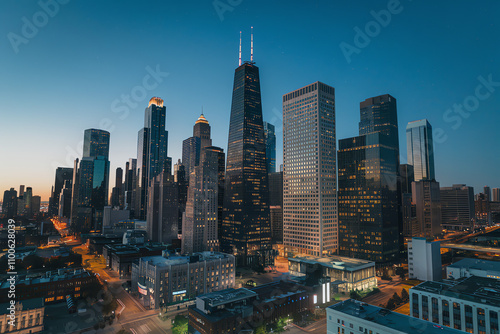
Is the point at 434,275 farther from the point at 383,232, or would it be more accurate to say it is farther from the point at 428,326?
the point at 428,326

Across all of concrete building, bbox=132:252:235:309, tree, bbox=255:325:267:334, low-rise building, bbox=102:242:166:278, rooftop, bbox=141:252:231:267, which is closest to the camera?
tree, bbox=255:325:267:334

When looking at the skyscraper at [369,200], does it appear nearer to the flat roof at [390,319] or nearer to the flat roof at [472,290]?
the flat roof at [472,290]

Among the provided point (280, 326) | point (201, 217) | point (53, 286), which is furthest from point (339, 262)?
point (53, 286)

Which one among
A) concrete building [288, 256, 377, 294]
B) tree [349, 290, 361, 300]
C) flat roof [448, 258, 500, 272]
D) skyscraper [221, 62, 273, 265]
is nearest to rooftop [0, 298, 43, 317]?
concrete building [288, 256, 377, 294]

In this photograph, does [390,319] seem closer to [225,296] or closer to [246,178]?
[225,296]

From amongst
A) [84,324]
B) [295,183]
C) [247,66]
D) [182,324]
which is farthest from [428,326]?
[247,66]

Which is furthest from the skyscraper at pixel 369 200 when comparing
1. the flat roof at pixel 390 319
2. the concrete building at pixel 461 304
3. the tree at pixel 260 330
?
the tree at pixel 260 330

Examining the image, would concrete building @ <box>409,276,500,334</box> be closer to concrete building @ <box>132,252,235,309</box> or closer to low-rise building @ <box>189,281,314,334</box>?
low-rise building @ <box>189,281,314,334</box>

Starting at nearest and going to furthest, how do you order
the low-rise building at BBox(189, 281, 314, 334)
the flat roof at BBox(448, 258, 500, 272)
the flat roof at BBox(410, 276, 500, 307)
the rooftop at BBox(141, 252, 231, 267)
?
the flat roof at BBox(410, 276, 500, 307) < the low-rise building at BBox(189, 281, 314, 334) < the rooftop at BBox(141, 252, 231, 267) < the flat roof at BBox(448, 258, 500, 272)
